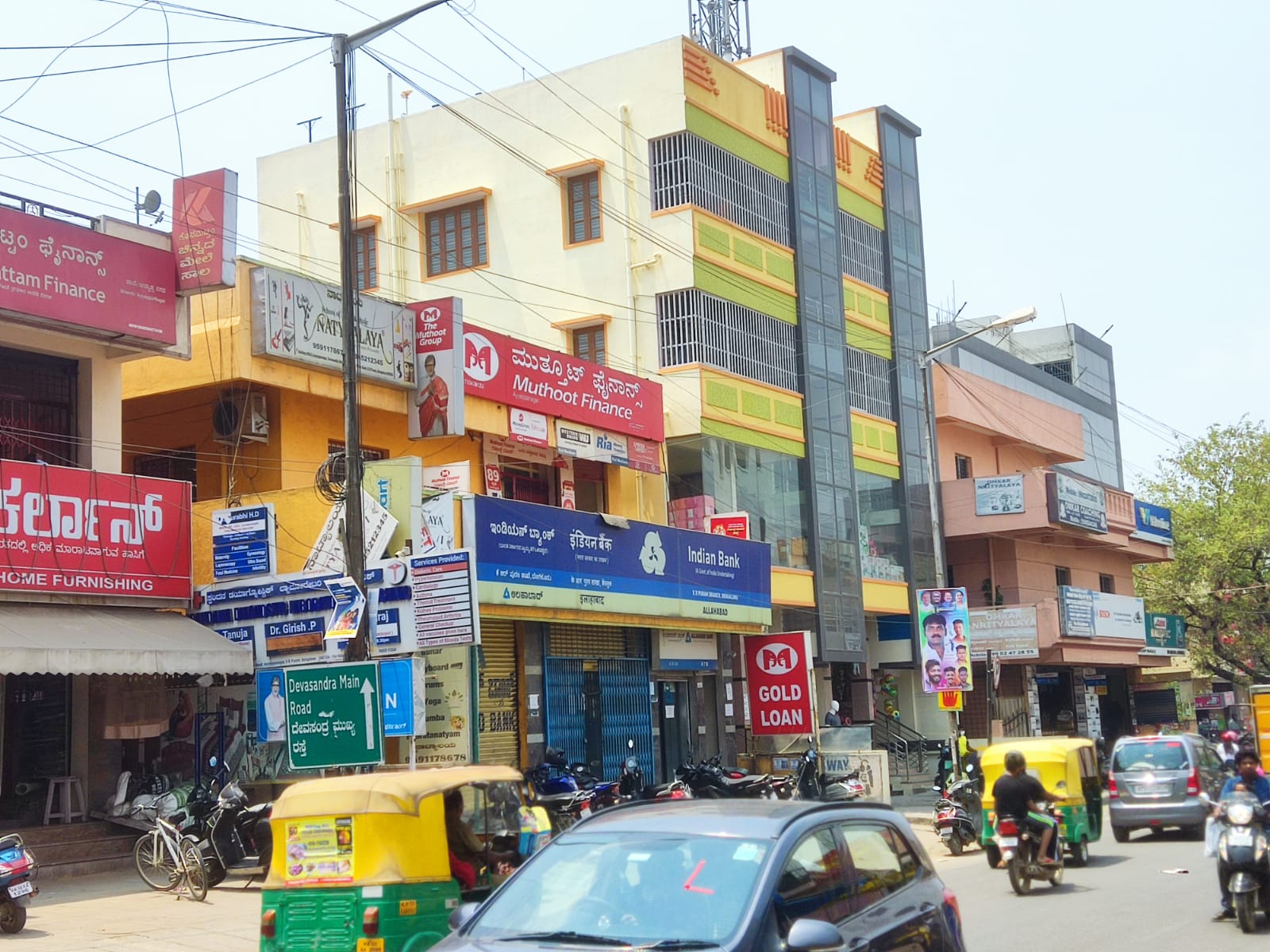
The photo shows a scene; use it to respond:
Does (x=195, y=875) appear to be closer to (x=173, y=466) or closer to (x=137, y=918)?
(x=137, y=918)

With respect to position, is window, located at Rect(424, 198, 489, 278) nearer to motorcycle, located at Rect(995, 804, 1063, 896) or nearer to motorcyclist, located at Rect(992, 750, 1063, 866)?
motorcyclist, located at Rect(992, 750, 1063, 866)

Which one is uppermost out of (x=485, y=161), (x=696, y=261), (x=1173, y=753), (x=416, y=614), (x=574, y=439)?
(x=485, y=161)

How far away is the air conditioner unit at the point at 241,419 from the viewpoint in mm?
23625

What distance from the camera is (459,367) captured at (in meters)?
24.9

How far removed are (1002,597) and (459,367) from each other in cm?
2428

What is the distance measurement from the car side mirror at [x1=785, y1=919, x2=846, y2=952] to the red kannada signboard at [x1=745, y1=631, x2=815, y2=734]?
24.2 metres

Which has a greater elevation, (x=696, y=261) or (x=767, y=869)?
(x=696, y=261)

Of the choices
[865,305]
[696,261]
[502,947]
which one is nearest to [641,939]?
[502,947]

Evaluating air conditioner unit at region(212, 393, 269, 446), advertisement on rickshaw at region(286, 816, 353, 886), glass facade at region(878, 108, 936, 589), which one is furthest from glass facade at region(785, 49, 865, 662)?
advertisement on rickshaw at region(286, 816, 353, 886)

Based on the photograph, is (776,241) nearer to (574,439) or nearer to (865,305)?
(865,305)

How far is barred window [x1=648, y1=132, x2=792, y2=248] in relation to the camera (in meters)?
31.6

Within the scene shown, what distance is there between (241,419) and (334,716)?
26.6ft

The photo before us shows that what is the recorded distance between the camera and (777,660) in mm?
30969

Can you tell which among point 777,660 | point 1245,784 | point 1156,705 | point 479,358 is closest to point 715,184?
point 479,358
